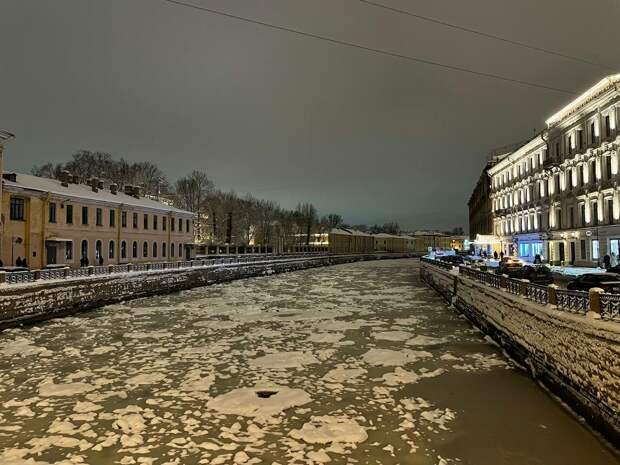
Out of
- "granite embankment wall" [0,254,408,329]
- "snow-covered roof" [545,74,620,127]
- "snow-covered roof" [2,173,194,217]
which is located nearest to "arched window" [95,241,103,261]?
"snow-covered roof" [2,173,194,217]

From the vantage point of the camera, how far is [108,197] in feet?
143

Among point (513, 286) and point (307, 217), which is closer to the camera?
point (513, 286)

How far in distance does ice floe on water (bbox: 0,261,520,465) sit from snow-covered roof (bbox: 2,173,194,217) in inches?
599

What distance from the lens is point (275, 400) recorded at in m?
11.2

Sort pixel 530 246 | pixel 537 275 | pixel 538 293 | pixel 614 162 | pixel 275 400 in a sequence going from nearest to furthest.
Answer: pixel 275 400
pixel 538 293
pixel 537 275
pixel 614 162
pixel 530 246

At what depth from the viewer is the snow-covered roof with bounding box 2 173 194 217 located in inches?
1318

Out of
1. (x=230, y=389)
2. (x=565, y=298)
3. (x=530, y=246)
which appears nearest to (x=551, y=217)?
(x=530, y=246)

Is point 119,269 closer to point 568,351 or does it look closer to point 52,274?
point 52,274

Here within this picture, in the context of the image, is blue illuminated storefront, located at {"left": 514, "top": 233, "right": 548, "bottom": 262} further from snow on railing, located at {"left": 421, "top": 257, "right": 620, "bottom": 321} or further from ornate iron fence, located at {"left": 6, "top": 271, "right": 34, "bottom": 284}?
ornate iron fence, located at {"left": 6, "top": 271, "right": 34, "bottom": 284}

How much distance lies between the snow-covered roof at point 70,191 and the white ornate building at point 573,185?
39.1 m

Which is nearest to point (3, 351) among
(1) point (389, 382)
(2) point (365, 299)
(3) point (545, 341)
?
(1) point (389, 382)

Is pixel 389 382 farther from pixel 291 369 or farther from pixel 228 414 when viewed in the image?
pixel 228 414

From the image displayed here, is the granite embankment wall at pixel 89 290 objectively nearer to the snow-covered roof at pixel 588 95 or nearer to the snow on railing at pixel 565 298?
the snow on railing at pixel 565 298

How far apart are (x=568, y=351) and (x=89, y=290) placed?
85.5 ft
